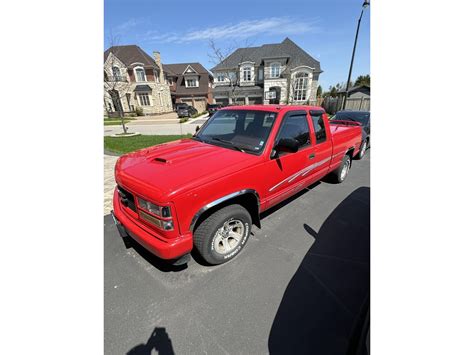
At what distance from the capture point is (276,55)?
105 ft

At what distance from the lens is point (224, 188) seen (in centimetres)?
212

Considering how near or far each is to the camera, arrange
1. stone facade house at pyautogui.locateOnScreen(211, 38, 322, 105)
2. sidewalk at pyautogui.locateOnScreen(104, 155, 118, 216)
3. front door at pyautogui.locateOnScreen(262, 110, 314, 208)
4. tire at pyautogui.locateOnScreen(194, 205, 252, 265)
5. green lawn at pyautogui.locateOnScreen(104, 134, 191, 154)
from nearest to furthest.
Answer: tire at pyautogui.locateOnScreen(194, 205, 252, 265)
front door at pyautogui.locateOnScreen(262, 110, 314, 208)
sidewalk at pyautogui.locateOnScreen(104, 155, 118, 216)
green lawn at pyautogui.locateOnScreen(104, 134, 191, 154)
stone facade house at pyautogui.locateOnScreen(211, 38, 322, 105)

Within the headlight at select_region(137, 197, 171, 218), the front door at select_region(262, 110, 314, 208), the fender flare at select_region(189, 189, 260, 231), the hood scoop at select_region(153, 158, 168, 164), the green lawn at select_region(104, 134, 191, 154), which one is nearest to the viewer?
the headlight at select_region(137, 197, 171, 218)

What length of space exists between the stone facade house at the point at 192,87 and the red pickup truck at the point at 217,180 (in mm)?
36547

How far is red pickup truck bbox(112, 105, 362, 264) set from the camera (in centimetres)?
190

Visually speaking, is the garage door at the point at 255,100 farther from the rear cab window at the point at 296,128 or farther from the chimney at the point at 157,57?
the rear cab window at the point at 296,128

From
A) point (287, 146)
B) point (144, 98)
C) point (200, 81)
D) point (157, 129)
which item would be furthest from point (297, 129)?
point (200, 81)

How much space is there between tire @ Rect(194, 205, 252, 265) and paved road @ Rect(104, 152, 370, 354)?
0.16m

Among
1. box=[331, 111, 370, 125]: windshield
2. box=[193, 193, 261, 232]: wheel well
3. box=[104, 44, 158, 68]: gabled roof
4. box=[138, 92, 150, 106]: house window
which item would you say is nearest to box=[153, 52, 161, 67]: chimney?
box=[104, 44, 158, 68]: gabled roof

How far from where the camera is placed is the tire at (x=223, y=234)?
220 cm

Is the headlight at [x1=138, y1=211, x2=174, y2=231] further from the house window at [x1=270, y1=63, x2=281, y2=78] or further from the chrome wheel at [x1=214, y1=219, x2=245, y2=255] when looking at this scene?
the house window at [x1=270, y1=63, x2=281, y2=78]

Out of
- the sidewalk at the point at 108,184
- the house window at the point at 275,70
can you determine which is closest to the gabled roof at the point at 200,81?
the house window at the point at 275,70

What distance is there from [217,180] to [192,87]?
1612 inches
